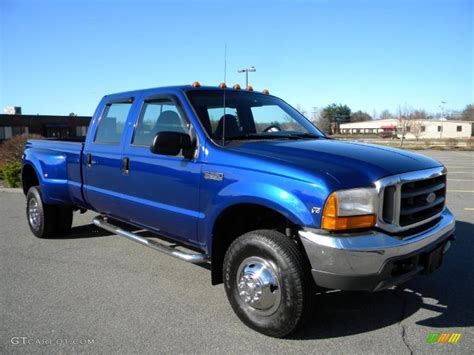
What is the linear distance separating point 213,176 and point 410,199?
1549mm

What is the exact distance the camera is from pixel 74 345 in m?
3.25

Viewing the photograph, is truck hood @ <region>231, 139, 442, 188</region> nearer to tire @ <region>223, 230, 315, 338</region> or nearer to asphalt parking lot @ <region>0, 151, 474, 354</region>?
tire @ <region>223, 230, 315, 338</region>

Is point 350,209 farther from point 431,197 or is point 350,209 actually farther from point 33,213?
point 33,213

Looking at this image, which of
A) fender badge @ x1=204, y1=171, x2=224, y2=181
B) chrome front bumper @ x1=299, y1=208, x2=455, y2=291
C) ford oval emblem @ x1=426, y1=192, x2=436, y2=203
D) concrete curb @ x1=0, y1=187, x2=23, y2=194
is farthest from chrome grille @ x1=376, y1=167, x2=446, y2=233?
concrete curb @ x1=0, y1=187, x2=23, y2=194

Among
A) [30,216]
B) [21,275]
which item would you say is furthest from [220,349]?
[30,216]

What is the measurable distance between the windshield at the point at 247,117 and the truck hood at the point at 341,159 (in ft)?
0.96

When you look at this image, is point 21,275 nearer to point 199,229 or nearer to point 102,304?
point 102,304

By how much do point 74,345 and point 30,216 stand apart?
3909 millimetres

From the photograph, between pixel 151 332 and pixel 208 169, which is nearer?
pixel 151 332

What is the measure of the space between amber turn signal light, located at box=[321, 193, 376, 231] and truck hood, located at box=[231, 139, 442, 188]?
152mm

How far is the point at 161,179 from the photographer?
4141mm

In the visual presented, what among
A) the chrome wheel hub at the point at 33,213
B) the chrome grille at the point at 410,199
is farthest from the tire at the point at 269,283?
the chrome wheel hub at the point at 33,213

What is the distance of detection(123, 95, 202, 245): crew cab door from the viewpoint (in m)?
3.92

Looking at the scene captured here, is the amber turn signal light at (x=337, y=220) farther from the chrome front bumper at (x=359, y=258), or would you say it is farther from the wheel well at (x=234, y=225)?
the wheel well at (x=234, y=225)
